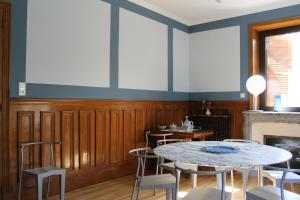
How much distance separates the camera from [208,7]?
4762mm

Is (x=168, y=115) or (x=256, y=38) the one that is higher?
(x=256, y=38)

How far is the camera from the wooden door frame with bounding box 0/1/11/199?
2912 millimetres

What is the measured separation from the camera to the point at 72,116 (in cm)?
356

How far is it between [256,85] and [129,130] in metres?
2.22

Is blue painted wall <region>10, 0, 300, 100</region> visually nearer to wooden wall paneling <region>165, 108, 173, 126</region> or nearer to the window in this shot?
wooden wall paneling <region>165, 108, 173, 126</region>

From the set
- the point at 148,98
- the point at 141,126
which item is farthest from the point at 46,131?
the point at 148,98

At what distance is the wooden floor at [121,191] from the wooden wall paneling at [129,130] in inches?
18.9

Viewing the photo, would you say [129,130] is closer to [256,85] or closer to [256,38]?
[256,85]

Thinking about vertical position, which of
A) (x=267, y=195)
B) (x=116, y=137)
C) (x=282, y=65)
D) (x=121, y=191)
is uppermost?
(x=282, y=65)

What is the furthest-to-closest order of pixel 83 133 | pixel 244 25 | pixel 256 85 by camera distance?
pixel 244 25 → pixel 256 85 → pixel 83 133

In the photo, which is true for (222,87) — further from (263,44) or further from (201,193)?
(201,193)

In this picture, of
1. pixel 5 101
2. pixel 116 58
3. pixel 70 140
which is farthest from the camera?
pixel 116 58


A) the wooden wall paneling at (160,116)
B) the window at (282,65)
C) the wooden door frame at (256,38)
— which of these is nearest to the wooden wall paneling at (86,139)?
the wooden wall paneling at (160,116)

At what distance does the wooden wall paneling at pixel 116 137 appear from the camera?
161 inches
